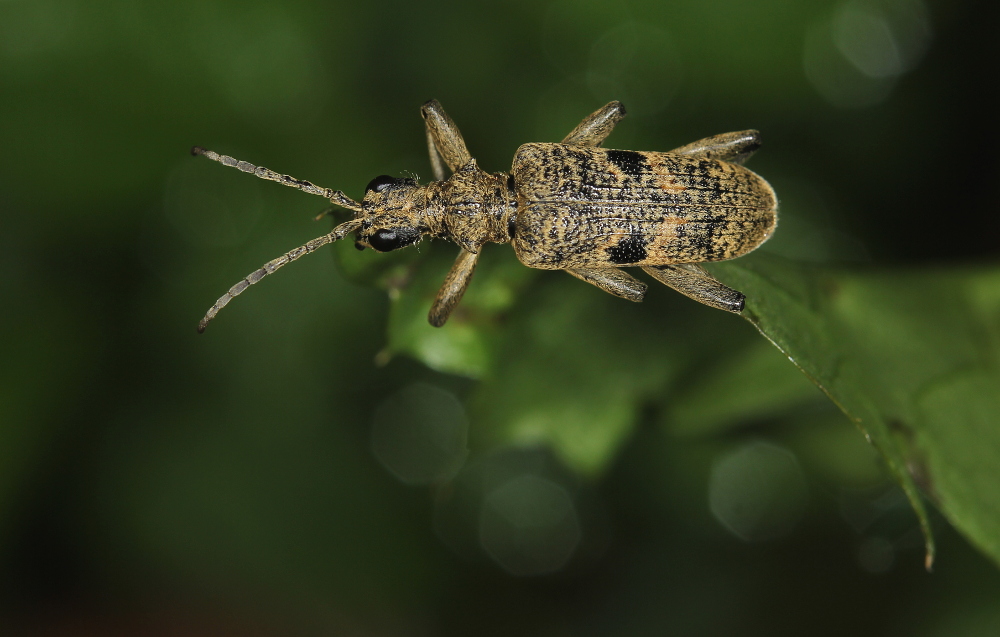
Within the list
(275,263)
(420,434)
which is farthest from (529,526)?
(275,263)

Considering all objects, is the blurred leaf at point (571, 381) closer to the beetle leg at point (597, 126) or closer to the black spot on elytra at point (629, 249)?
the black spot on elytra at point (629, 249)

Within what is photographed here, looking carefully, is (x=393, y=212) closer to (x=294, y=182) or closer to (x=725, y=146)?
(x=294, y=182)

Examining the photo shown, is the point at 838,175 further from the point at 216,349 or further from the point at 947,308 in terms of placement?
the point at 216,349

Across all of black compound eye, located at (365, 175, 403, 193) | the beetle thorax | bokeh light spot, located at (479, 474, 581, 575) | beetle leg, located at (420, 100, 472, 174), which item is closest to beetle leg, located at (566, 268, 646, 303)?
the beetle thorax

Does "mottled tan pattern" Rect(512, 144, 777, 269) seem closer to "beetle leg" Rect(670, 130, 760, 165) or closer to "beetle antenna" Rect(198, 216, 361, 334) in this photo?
"beetle leg" Rect(670, 130, 760, 165)

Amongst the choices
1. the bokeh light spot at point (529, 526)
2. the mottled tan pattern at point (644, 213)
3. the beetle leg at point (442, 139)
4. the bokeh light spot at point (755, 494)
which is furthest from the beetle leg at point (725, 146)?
the bokeh light spot at point (529, 526)

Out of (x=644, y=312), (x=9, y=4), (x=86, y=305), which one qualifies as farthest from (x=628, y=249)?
(x=9, y=4)
